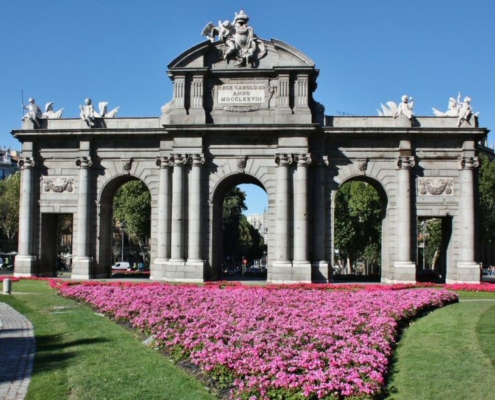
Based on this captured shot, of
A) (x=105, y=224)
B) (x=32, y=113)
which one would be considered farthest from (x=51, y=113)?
(x=105, y=224)

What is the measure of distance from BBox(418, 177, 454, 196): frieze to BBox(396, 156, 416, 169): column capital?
4.27 ft

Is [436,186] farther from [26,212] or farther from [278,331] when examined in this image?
[26,212]

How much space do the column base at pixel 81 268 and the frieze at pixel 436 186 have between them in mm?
22916

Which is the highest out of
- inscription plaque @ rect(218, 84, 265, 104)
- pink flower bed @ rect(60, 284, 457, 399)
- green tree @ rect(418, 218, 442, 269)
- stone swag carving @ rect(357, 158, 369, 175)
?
inscription plaque @ rect(218, 84, 265, 104)

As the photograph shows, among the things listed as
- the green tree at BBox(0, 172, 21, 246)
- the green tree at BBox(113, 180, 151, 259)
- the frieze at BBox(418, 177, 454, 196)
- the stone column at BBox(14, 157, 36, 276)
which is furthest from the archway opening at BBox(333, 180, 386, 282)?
the green tree at BBox(0, 172, 21, 246)

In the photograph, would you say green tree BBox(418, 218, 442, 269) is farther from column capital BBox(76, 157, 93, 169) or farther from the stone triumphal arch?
column capital BBox(76, 157, 93, 169)

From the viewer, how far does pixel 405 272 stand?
36.7 meters

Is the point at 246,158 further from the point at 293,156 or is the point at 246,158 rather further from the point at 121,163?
the point at 121,163

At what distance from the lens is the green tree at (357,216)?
60.0 metres

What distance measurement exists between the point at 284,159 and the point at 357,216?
26.4 meters

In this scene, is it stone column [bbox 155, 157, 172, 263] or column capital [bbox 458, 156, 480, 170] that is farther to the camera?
stone column [bbox 155, 157, 172, 263]

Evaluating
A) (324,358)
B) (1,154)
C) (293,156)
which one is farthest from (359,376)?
(1,154)

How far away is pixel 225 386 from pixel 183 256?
24675 millimetres

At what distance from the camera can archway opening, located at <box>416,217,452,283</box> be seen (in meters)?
39.1
